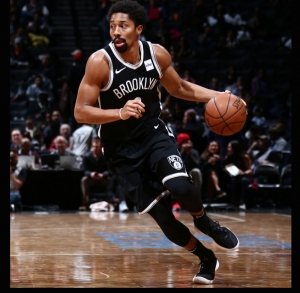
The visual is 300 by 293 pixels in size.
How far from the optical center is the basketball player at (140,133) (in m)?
4.76

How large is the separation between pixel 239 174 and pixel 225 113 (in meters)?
7.30

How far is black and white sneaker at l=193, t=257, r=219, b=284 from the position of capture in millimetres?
4812

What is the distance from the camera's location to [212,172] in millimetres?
12273

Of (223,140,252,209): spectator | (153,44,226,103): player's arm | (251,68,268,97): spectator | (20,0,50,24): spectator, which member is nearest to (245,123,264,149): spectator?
(223,140,252,209): spectator

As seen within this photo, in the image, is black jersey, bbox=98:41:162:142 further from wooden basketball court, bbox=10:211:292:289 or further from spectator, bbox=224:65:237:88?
spectator, bbox=224:65:237:88

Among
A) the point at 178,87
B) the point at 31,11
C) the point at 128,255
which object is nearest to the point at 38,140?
the point at 31,11

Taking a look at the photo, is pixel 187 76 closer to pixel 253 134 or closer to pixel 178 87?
pixel 253 134

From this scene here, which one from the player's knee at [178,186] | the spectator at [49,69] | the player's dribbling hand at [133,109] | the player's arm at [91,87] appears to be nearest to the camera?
the player's dribbling hand at [133,109]

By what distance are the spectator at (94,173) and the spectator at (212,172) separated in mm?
1760

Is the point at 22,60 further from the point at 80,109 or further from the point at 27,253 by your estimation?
the point at 80,109

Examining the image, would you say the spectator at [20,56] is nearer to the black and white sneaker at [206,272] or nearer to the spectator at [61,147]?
the spectator at [61,147]

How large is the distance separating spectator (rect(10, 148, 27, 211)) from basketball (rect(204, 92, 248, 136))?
7.00 meters

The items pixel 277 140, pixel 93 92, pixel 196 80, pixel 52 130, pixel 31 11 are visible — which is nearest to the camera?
pixel 93 92

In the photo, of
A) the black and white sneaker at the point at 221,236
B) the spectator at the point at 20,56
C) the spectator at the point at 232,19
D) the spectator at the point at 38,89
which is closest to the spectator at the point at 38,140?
the spectator at the point at 38,89
